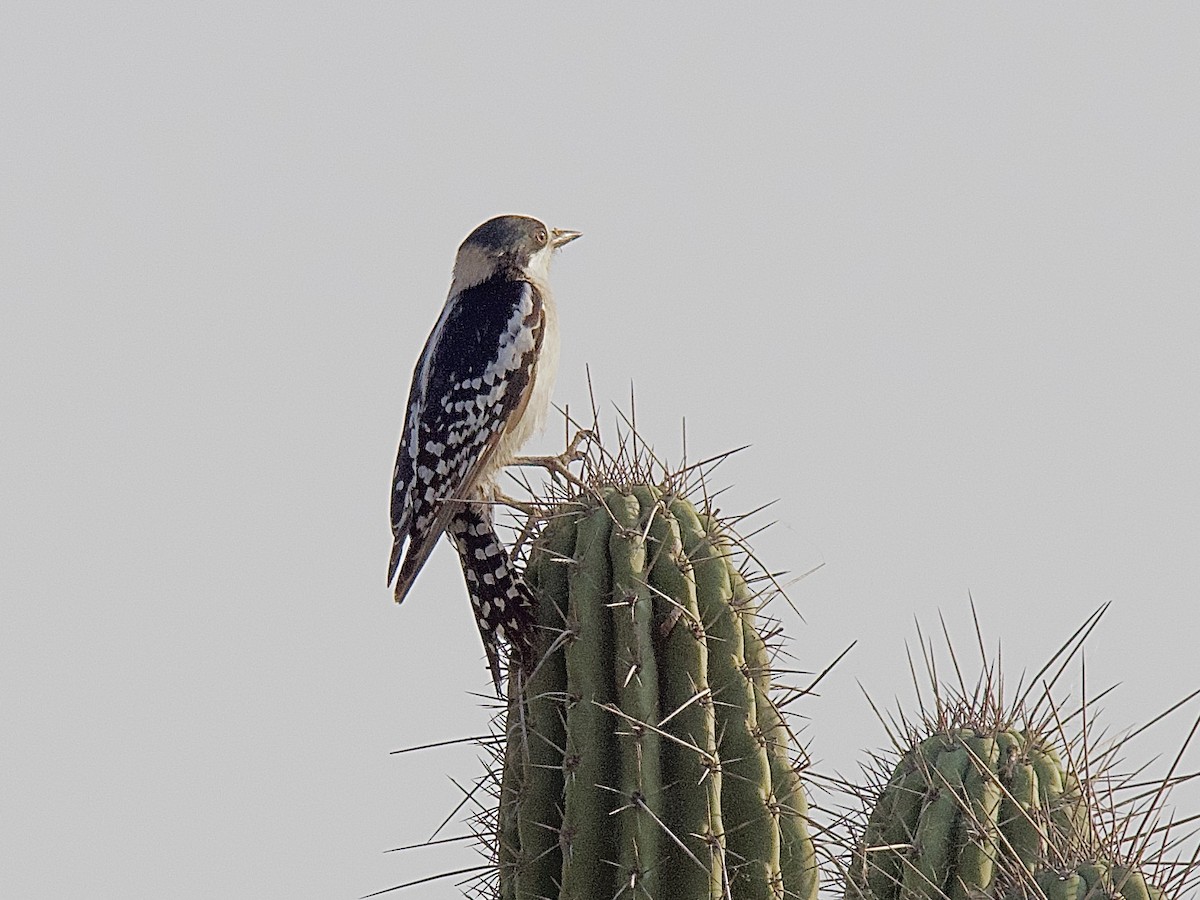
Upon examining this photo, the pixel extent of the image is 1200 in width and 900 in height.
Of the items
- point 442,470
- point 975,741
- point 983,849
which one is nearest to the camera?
point 983,849

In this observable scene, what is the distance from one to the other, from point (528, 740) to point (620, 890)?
1.56ft

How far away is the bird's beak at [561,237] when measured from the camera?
8.59 meters

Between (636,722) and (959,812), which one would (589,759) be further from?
(959,812)

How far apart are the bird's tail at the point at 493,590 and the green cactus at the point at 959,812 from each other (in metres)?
1.11

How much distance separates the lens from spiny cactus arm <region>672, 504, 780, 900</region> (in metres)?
4.80

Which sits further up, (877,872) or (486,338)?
(486,338)

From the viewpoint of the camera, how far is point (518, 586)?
5.30 metres

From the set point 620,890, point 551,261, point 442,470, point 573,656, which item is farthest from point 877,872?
point 551,261

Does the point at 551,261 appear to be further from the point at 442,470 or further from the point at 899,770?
the point at 899,770

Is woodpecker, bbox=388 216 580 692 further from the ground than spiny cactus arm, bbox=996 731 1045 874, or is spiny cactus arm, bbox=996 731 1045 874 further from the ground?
woodpecker, bbox=388 216 580 692

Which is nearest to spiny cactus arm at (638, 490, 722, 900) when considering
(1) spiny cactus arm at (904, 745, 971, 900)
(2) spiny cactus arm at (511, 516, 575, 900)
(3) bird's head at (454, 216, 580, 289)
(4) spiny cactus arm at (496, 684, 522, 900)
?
(2) spiny cactus arm at (511, 516, 575, 900)

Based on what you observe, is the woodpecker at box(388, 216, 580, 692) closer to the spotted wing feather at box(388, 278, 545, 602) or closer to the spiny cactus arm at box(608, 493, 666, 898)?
the spotted wing feather at box(388, 278, 545, 602)

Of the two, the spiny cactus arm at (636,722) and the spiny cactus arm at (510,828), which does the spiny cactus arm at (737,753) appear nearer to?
the spiny cactus arm at (636,722)

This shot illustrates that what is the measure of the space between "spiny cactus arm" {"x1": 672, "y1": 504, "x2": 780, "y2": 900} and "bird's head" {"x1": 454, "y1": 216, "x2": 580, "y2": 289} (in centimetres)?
367
